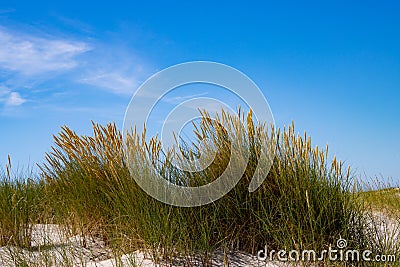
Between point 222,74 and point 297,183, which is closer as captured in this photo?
point 297,183

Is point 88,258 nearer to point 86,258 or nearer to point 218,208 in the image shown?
point 86,258

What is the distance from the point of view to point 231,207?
366cm

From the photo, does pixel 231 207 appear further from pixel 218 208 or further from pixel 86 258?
pixel 86 258

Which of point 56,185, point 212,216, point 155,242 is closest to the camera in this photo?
point 155,242

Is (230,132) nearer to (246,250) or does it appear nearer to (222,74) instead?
(222,74)

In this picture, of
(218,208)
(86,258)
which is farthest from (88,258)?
(218,208)

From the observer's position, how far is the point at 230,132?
3.90 metres

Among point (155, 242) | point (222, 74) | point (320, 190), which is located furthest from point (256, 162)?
point (155, 242)

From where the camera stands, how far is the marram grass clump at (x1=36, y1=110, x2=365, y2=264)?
3.40 metres

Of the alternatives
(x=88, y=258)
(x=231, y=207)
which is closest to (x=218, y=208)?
(x=231, y=207)

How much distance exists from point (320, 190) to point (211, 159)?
3.14ft

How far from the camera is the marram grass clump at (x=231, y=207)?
3402 mm

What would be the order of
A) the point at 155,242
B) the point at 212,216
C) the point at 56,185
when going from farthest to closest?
the point at 56,185 → the point at 212,216 → the point at 155,242

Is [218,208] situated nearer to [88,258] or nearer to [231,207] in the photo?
[231,207]
